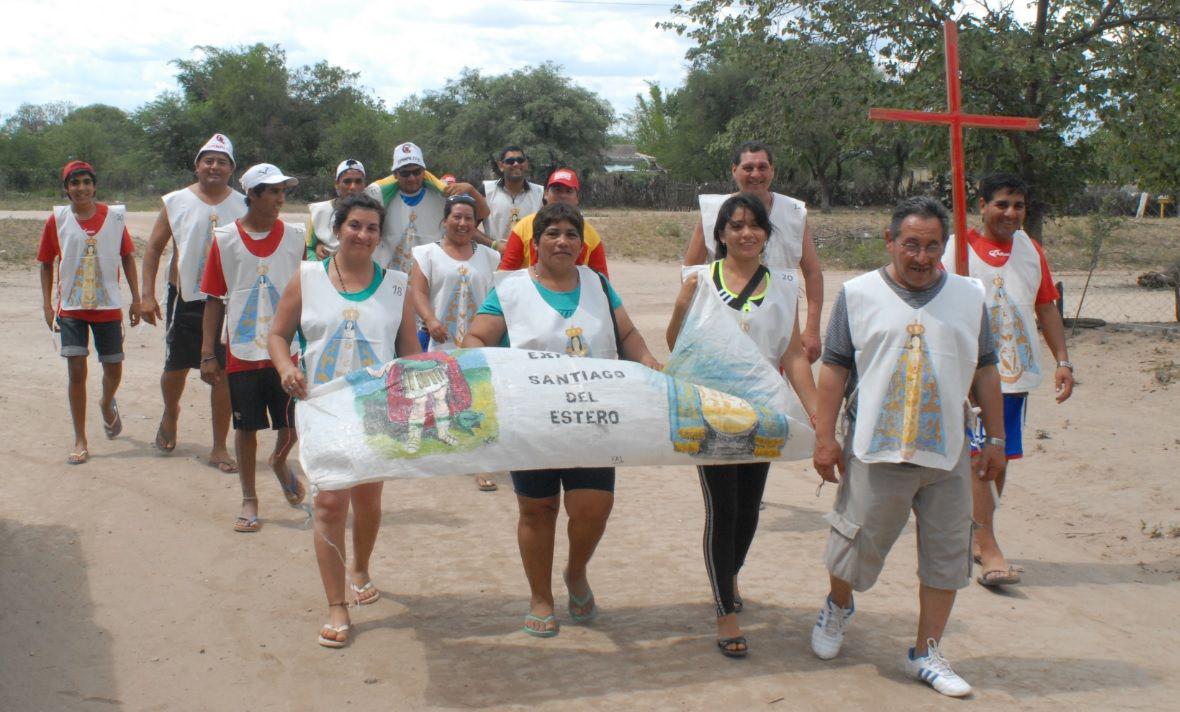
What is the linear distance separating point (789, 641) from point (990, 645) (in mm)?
859

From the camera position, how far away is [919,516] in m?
4.59

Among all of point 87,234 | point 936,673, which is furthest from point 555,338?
point 87,234

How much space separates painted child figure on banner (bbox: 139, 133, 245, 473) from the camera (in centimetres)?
771

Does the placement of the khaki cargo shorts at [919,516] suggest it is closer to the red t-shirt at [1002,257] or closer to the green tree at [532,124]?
the red t-shirt at [1002,257]

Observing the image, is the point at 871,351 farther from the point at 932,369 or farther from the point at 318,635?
the point at 318,635

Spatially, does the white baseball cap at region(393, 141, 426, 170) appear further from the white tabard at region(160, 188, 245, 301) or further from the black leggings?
the black leggings

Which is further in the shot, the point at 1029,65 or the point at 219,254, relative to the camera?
the point at 1029,65

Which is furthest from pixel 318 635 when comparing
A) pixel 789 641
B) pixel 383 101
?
pixel 383 101

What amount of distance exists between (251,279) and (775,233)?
2.94m

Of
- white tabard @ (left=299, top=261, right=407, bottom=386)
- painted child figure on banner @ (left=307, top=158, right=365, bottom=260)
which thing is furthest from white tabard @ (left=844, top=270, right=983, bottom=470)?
painted child figure on banner @ (left=307, top=158, right=365, bottom=260)

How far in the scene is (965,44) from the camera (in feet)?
42.0

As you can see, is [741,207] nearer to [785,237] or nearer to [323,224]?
[785,237]

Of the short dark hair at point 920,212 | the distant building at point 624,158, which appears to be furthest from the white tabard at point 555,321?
the distant building at point 624,158

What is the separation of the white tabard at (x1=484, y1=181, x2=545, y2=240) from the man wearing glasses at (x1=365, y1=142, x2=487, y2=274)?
1.89 feet
